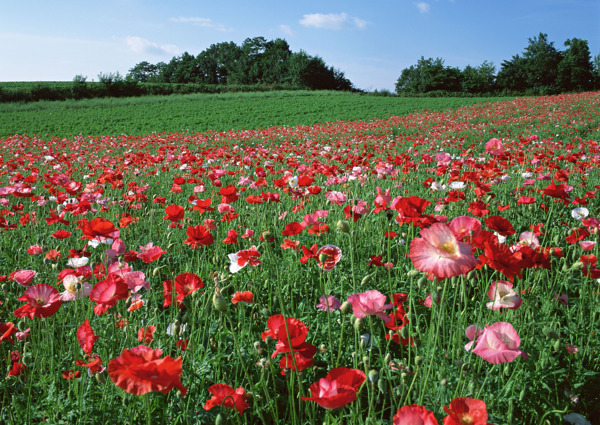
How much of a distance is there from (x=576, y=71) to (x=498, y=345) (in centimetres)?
6593

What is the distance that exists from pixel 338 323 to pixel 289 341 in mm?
990

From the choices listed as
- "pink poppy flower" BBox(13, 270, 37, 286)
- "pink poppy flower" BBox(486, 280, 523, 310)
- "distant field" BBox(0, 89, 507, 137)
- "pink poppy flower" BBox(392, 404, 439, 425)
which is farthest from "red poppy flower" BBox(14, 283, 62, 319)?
"distant field" BBox(0, 89, 507, 137)

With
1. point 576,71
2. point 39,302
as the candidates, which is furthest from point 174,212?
point 576,71

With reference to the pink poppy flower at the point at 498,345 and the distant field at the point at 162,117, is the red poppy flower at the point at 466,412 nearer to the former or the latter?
the pink poppy flower at the point at 498,345

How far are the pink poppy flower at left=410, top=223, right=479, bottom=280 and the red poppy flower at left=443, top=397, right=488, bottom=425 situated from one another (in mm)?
267

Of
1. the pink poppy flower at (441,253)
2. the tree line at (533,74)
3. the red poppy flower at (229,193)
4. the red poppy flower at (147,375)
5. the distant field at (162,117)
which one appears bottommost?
the red poppy flower at (147,375)

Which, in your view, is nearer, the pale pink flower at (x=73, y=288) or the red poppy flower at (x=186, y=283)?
the red poppy flower at (x=186, y=283)

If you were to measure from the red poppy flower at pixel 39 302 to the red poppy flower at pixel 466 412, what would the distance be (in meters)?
1.21

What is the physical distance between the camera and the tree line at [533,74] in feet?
172

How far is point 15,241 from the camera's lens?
312 centimetres

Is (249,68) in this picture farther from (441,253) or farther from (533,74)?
(441,253)


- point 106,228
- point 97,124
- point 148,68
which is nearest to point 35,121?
point 97,124

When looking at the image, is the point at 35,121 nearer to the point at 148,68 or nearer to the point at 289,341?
the point at 289,341

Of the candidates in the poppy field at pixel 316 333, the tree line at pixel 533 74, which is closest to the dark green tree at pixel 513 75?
the tree line at pixel 533 74
